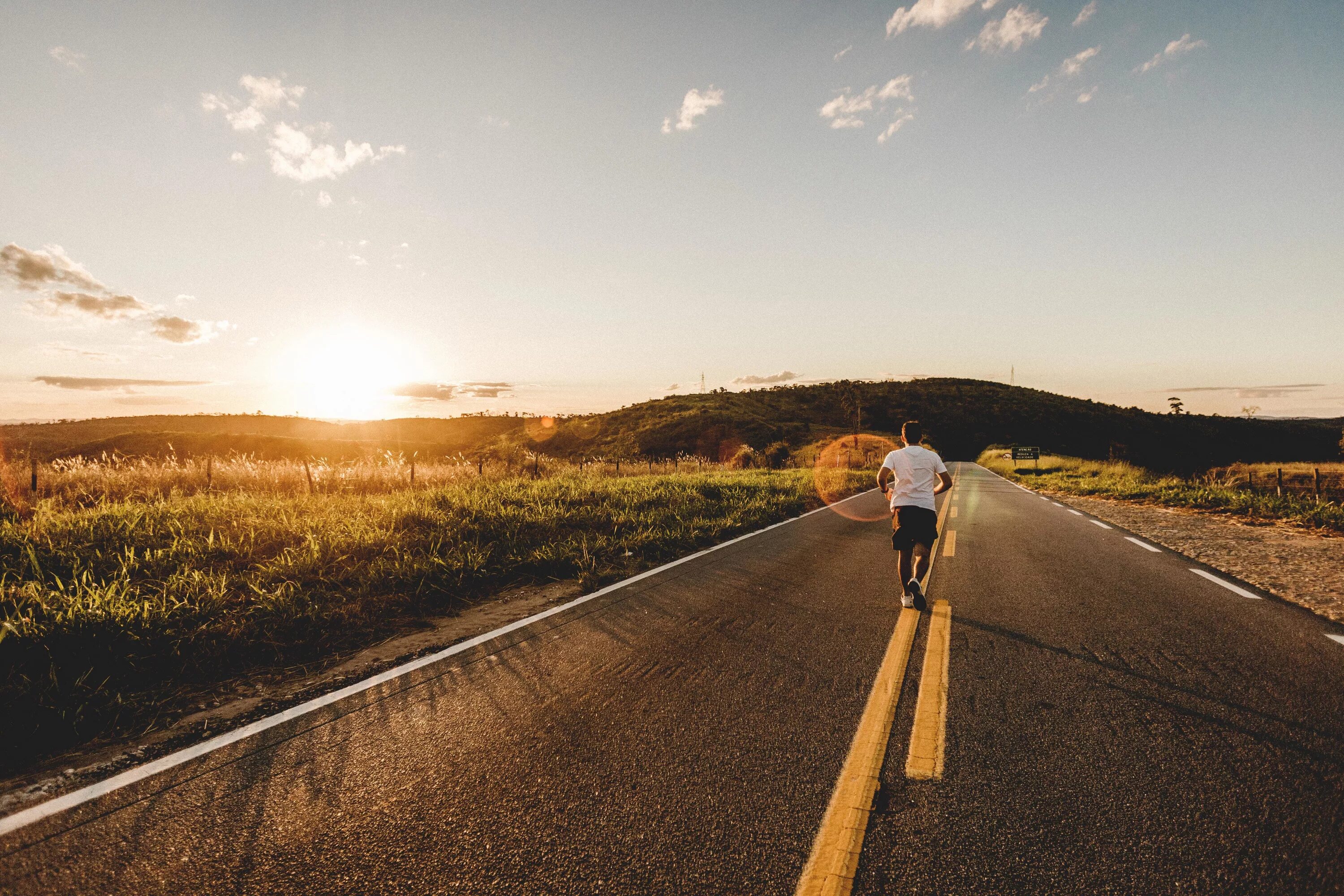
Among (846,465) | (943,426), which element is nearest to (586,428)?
(846,465)

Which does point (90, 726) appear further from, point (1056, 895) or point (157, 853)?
point (1056, 895)

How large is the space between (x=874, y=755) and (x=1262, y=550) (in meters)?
9.39

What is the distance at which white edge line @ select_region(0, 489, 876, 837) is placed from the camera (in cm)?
251

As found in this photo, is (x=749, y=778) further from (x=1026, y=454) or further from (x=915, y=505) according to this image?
(x=1026, y=454)

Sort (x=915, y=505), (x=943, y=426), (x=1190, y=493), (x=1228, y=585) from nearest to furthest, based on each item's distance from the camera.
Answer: (x=915, y=505) → (x=1228, y=585) → (x=1190, y=493) → (x=943, y=426)

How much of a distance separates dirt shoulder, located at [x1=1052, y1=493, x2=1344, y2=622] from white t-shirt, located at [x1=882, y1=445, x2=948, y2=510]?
3422mm

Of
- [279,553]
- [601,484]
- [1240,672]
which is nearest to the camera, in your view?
[1240,672]

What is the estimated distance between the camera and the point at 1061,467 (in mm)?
39406

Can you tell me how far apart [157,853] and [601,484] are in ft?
39.7

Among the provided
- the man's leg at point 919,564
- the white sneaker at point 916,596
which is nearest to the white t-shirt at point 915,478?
the man's leg at point 919,564

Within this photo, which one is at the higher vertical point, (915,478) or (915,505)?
(915,478)

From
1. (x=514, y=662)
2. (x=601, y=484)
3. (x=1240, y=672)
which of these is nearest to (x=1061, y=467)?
(x=601, y=484)

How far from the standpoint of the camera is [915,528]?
576 cm

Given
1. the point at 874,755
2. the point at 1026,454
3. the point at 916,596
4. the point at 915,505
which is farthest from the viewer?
the point at 1026,454
